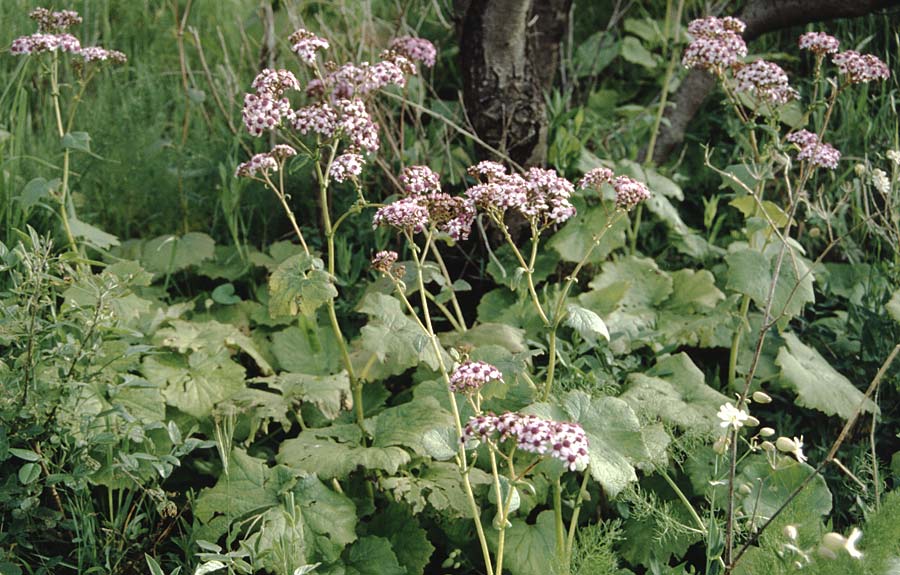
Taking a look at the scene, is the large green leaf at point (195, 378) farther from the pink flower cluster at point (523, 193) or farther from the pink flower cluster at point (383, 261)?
the pink flower cluster at point (523, 193)

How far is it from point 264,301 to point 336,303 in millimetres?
251

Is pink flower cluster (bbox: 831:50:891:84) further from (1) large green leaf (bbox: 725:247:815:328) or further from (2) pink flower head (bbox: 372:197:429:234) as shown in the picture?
(2) pink flower head (bbox: 372:197:429:234)

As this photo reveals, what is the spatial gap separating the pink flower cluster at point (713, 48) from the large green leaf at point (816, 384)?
2.85 ft

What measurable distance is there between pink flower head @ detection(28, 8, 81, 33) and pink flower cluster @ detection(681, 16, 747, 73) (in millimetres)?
1922

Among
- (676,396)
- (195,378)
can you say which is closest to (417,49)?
(195,378)

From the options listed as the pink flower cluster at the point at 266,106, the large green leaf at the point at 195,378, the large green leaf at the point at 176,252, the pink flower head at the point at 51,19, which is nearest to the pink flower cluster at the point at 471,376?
the pink flower cluster at the point at 266,106

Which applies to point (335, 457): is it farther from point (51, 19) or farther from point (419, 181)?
point (51, 19)

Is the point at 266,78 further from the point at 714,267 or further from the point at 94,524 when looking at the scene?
the point at 714,267

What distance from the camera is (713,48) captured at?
289cm

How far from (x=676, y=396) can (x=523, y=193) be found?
2.75ft

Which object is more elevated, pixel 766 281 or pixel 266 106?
pixel 266 106

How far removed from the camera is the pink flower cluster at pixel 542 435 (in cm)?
177

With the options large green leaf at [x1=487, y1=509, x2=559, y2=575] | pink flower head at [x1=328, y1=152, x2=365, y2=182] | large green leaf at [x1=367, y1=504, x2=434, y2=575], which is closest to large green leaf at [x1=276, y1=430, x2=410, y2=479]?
large green leaf at [x1=367, y1=504, x2=434, y2=575]

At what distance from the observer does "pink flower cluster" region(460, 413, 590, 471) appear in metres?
1.77
